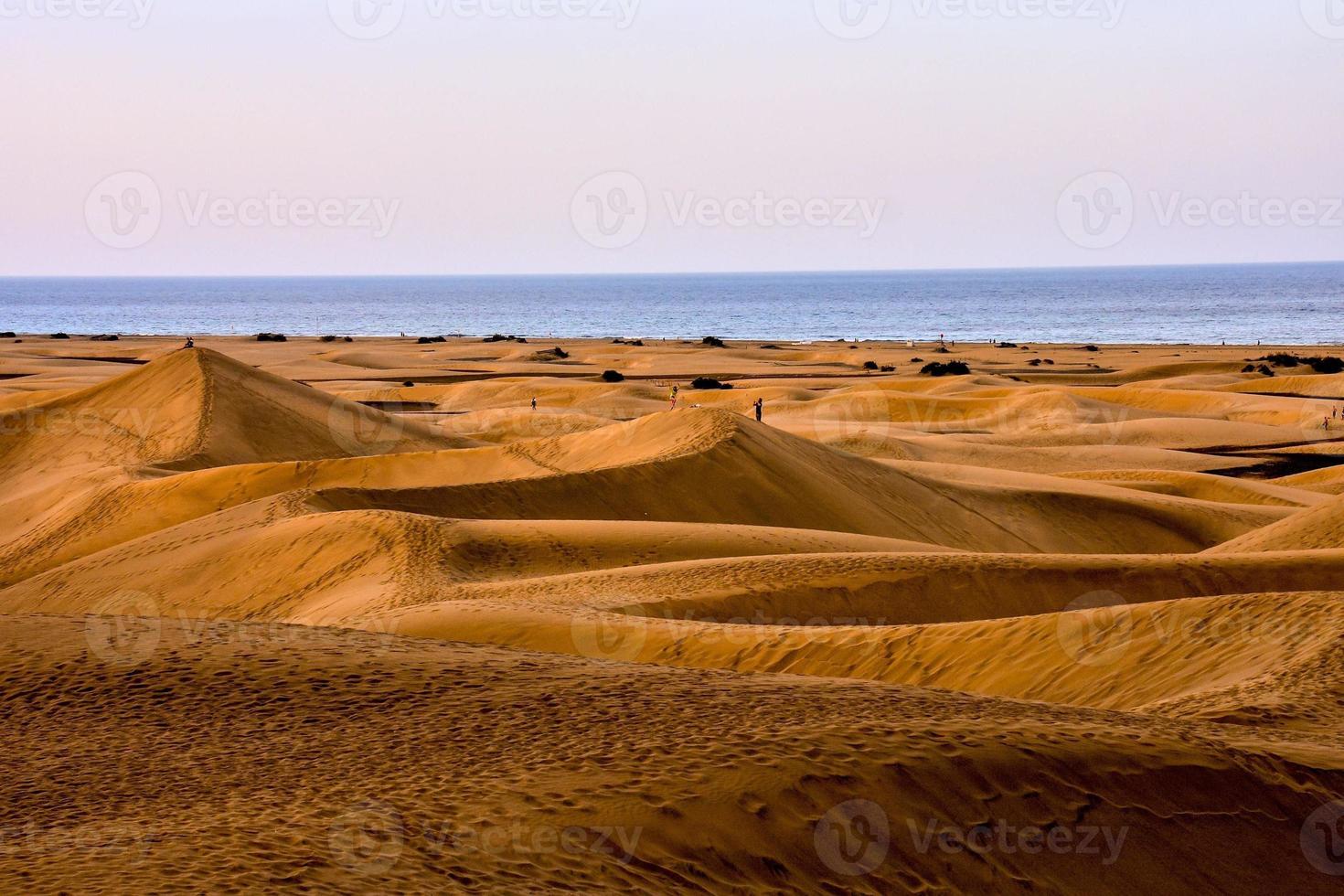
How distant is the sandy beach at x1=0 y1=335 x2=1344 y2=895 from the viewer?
6082 mm

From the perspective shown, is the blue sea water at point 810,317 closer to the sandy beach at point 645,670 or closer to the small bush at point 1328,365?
the small bush at point 1328,365

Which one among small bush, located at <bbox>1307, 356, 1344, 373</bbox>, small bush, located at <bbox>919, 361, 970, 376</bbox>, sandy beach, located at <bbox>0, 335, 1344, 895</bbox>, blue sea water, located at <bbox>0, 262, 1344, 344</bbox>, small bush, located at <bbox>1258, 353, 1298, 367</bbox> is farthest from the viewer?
blue sea water, located at <bbox>0, 262, 1344, 344</bbox>

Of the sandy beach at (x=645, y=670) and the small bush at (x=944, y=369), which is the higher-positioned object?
the sandy beach at (x=645, y=670)

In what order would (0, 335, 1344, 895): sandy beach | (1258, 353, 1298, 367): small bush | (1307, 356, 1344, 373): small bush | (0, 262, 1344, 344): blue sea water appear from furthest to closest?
(0, 262, 1344, 344): blue sea water → (1258, 353, 1298, 367): small bush → (1307, 356, 1344, 373): small bush → (0, 335, 1344, 895): sandy beach

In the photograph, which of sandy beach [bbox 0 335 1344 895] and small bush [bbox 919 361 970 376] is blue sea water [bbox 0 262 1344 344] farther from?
sandy beach [bbox 0 335 1344 895]

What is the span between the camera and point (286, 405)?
1216 inches

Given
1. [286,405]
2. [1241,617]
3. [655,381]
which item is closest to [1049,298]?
[655,381]

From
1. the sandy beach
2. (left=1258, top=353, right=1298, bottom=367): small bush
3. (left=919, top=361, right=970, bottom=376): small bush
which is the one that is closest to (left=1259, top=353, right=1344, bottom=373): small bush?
(left=1258, top=353, right=1298, bottom=367): small bush

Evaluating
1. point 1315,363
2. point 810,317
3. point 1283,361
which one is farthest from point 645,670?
point 810,317

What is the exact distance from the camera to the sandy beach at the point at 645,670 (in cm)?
608

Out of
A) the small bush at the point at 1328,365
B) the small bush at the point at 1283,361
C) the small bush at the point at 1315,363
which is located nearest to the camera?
the small bush at the point at 1328,365

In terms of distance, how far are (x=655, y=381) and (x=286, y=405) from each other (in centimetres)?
2499

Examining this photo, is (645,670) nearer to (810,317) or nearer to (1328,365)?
(1328,365)

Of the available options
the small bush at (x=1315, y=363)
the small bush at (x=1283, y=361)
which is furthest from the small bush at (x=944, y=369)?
the small bush at (x=1315, y=363)
